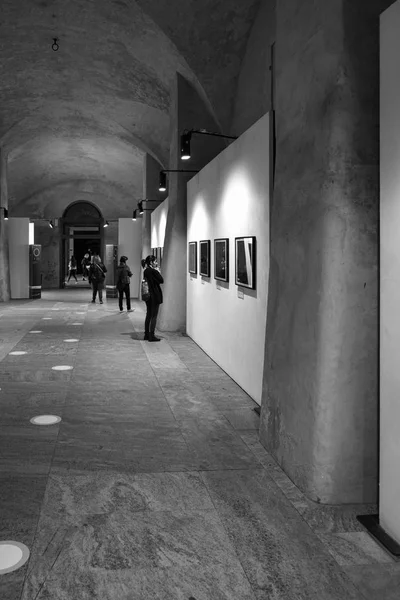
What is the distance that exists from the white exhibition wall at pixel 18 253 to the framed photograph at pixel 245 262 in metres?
16.1

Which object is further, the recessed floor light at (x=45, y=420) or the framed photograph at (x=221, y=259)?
the framed photograph at (x=221, y=259)

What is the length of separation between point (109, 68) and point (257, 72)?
217 inches

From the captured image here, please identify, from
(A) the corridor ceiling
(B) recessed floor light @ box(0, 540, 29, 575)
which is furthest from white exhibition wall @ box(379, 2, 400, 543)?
(A) the corridor ceiling

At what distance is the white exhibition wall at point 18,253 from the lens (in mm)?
21500

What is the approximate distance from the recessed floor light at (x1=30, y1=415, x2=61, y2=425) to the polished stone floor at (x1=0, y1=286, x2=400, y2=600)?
9 cm

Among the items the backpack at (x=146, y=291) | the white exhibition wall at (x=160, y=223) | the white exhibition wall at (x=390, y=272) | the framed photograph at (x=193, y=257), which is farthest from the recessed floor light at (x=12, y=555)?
the white exhibition wall at (x=160, y=223)

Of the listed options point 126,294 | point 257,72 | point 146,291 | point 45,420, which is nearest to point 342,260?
point 45,420

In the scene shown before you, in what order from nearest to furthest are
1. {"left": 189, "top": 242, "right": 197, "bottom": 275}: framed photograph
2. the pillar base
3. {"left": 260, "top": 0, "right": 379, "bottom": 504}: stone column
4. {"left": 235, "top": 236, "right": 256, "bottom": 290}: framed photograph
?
A: the pillar base, {"left": 260, "top": 0, "right": 379, "bottom": 504}: stone column, {"left": 235, "top": 236, "right": 256, "bottom": 290}: framed photograph, {"left": 189, "top": 242, "right": 197, "bottom": 275}: framed photograph

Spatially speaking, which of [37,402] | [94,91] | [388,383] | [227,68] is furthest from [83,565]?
[94,91]

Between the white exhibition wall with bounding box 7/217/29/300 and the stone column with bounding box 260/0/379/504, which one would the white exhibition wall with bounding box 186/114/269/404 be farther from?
the white exhibition wall with bounding box 7/217/29/300

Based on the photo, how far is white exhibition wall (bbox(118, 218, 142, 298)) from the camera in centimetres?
2238

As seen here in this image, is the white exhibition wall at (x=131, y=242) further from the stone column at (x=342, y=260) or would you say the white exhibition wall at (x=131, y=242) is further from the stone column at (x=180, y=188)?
the stone column at (x=342, y=260)

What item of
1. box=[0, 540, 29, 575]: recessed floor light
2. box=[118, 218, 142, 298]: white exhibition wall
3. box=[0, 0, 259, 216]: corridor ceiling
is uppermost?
box=[0, 0, 259, 216]: corridor ceiling

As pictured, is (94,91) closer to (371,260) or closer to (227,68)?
(227,68)
